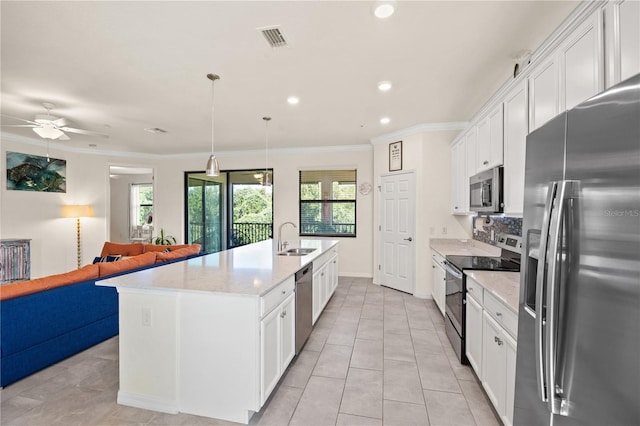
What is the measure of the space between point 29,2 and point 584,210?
324cm

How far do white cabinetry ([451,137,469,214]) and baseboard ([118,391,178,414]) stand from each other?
12.3 feet

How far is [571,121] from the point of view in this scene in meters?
0.97

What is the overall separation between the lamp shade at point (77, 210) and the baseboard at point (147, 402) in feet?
17.2

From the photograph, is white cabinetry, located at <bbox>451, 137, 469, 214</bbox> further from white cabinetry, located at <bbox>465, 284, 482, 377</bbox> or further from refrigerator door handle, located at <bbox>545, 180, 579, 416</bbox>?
refrigerator door handle, located at <bbox>545, 180, 579, 416</bbox>

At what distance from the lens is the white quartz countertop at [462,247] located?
11.2ft

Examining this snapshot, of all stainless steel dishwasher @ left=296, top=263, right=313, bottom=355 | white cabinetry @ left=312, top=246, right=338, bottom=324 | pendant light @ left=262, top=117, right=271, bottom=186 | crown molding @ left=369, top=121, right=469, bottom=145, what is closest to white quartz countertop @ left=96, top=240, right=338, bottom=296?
stainless steel dishwasher @ left=296, top=263, right=313, bottom=355

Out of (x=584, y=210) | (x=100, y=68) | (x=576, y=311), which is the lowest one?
(x=576, y=311)

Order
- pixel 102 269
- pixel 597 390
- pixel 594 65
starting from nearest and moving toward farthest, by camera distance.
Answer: pixel 597 390 → pixel 594 65 → pixel 102 269

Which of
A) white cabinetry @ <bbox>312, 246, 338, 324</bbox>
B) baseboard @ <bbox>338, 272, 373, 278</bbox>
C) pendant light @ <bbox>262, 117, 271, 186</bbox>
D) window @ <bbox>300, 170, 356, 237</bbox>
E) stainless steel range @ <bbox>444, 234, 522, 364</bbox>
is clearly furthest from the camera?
window @ <bbox>300, 170, 356, 237</bbox>

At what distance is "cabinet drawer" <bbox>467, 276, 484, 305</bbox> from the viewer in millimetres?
2108

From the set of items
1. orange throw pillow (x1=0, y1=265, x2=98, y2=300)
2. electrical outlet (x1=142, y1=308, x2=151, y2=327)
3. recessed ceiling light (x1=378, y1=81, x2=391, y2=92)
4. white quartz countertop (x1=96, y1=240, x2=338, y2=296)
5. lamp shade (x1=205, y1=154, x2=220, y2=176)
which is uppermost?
recessed ceiling light (x1=378, y1=81, x2=391, y2=92)

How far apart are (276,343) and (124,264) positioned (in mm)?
2287

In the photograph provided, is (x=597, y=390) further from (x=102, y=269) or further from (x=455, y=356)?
(x=102, y=269)

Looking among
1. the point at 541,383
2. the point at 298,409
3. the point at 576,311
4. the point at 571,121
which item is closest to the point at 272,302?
the point at 298,409
